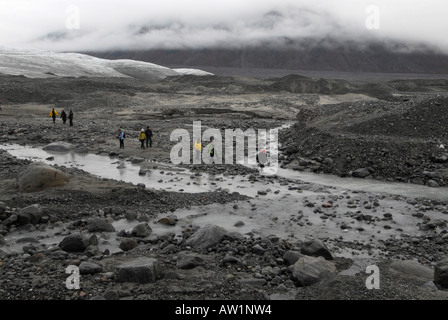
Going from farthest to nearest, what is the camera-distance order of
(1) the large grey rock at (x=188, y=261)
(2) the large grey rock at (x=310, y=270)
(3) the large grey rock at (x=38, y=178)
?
(3) the large grey rock at (x=38, y=178), (1) the large grey rock at (x=188, y=261), (2) the large grey rock at (x=310, y=270)

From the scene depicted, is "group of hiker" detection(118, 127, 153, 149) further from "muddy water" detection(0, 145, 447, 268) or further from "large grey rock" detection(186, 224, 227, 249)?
"large grey rock" detection(186, 224, 227, 249)

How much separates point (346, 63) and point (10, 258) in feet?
635

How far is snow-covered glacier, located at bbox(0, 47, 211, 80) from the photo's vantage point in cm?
7128

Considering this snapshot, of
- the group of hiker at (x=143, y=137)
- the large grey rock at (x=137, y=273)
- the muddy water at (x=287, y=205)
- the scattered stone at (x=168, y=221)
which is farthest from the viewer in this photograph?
the group of hiker at (x=143, y=137)

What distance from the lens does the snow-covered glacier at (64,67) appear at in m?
71.3

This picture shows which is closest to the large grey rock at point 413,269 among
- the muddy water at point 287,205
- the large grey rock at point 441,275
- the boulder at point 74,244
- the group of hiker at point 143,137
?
the large grey rock at point 441,275

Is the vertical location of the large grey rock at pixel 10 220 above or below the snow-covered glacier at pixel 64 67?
below

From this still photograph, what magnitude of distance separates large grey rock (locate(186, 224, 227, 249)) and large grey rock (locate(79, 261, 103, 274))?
7.03 feet

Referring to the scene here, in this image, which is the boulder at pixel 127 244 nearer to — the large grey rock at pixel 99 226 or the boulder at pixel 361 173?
the large grey rock at pixel 99 226

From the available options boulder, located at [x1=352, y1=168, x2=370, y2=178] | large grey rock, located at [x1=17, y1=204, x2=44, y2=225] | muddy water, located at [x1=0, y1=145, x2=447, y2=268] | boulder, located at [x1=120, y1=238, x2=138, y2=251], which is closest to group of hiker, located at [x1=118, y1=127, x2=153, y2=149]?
muddy water, located at [x1=0, y1=145, x2=447, y2=268]

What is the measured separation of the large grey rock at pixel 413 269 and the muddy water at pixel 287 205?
74cm

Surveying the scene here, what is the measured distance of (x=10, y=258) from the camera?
8203mm
